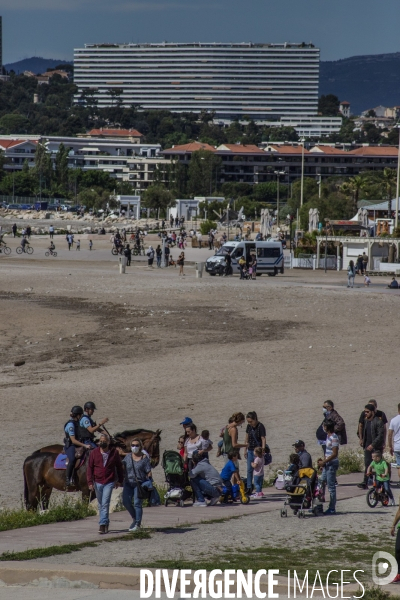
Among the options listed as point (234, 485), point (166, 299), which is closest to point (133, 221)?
point (166, 299)

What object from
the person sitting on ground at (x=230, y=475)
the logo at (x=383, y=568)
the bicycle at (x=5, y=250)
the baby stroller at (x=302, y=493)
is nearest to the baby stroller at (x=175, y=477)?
the person sitting on ground at (x=230, y=475)

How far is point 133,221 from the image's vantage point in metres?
98.1

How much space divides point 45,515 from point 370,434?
4.13 meters

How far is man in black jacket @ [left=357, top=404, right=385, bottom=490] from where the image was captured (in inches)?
499

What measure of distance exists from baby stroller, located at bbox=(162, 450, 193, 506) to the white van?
30914mm

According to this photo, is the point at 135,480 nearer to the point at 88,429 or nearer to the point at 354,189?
the point at 88,429

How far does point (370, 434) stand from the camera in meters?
12.8

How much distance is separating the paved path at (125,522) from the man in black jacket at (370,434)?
430 millimetres

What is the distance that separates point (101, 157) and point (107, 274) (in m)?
133

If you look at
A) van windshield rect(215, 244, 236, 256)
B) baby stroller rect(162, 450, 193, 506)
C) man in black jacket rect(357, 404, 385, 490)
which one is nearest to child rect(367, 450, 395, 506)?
man in black jacket rect(357, 404, 385, 490)

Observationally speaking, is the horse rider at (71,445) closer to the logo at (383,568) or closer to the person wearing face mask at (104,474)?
the person wearing face mask at (104,474)

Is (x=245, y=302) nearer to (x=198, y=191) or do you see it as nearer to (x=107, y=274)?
(x=107, y=274)

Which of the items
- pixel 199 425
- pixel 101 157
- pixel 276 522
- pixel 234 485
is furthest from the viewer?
pixel 101 157

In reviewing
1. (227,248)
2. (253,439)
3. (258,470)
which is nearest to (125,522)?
(258,470)
